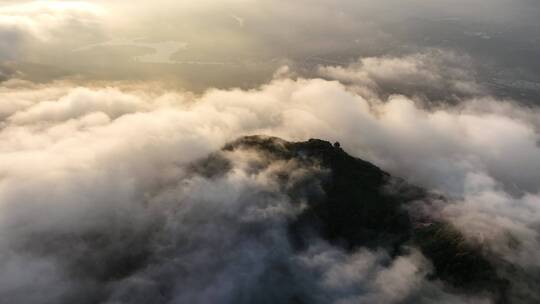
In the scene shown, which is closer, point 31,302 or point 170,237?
point 31,302

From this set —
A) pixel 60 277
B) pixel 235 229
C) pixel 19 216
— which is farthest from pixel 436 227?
pixel 19 216

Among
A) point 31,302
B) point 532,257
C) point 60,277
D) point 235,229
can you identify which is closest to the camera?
point 31,302

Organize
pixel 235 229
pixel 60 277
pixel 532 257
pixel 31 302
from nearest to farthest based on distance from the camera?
pixel 31 302 → pixel 60 277 → pixel 532 257 → pixel 235 229

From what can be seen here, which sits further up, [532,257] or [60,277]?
[532,257]

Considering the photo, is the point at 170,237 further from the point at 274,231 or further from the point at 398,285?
the point at 398,285

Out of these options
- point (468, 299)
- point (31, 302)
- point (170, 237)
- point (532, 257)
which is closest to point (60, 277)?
point (31, 302)

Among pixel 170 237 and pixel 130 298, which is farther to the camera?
pixel 170 237

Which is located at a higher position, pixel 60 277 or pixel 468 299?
pixel 468 299

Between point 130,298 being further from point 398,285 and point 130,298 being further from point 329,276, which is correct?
point 398,285

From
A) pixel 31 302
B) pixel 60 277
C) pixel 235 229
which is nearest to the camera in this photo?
pixel 31 302
